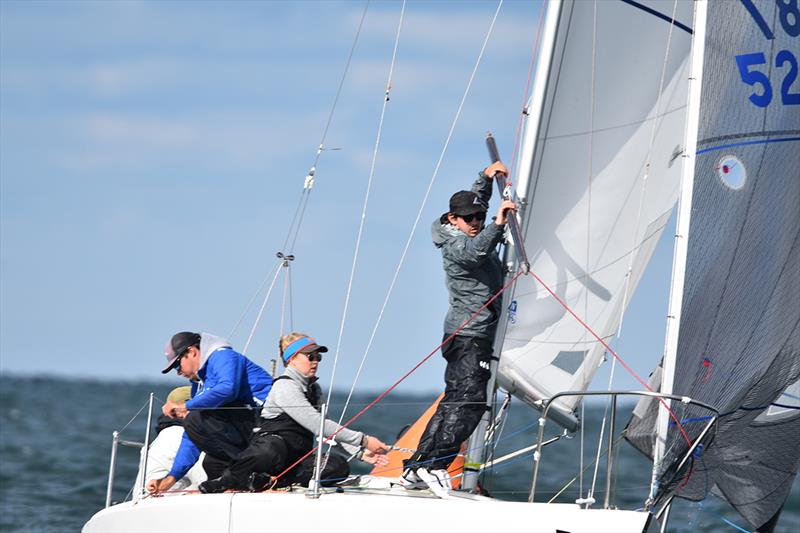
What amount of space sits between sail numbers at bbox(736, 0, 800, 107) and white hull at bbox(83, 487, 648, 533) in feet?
9.41

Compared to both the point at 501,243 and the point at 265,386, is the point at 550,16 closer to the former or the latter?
the point at 501,243

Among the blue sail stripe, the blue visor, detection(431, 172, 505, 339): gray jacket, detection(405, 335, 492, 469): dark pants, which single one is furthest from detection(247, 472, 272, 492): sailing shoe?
the blue sail stripe

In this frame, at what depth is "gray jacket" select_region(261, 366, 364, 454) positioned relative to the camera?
694cm

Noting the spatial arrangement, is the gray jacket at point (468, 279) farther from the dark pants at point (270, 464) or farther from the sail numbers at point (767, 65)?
the sail numbers at point (767, 65)

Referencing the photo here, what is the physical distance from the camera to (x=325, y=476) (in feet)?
23.7

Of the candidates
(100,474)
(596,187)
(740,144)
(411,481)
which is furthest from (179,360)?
(100,474)

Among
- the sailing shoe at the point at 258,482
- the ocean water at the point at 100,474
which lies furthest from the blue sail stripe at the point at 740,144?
the sailing shoe at the point at 258,482

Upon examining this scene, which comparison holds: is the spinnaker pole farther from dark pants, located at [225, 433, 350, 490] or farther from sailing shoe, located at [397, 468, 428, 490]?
dark pants, located at [225, 433, 350, 490]

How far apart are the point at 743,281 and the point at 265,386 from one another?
9.10 ft

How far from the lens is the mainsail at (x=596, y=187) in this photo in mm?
7922

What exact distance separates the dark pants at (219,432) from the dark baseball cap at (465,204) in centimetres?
156

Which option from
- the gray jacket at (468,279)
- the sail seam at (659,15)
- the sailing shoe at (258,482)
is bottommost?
the sailing shoe at (258,482)

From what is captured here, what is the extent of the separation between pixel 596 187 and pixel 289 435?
251cm

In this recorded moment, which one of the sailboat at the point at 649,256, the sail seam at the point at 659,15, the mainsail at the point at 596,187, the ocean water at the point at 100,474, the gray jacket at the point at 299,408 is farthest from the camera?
the ocean water at the point at 100,474
